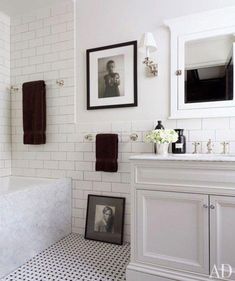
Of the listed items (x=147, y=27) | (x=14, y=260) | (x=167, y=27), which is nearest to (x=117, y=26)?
(x=147, y=27)

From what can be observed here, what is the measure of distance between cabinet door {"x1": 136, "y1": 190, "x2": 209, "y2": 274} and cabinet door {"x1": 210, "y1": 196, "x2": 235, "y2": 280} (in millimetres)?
44

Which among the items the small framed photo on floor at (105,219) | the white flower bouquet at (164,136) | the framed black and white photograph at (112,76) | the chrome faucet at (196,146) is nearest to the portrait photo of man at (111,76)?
the framed black and white photograph at (112,76)

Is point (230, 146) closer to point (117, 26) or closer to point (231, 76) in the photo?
point (231, 76)

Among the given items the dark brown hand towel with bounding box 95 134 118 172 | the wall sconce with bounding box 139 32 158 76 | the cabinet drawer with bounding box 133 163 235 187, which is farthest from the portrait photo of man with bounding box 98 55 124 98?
the cabinet drawer with bounding box 133 163 235 187

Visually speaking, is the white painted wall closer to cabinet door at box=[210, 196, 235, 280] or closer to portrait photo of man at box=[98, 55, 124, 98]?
portrait photo of man at box=[98, 55, 124, 98]

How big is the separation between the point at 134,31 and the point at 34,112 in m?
1.44

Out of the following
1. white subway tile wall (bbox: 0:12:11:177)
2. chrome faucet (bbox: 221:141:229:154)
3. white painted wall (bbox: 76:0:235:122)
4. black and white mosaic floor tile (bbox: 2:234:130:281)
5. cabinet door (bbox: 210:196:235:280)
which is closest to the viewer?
cabinet door (bbox: 210:196:235:280)

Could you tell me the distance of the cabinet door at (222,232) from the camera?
162cm

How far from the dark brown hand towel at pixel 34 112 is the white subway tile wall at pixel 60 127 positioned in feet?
0.29

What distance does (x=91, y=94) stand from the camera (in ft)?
8.88

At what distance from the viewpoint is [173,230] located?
1795 mm

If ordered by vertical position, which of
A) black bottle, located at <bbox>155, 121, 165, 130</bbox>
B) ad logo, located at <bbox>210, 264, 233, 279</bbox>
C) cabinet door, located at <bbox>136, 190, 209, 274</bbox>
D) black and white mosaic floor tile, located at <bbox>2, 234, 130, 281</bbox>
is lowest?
black and white mosaic floor tile, located at <bbox>2, 234, 130, 281</bbox>

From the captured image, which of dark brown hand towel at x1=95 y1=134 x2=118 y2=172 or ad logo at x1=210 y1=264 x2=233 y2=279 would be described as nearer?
ad logo at x1=210 y1=264 x2=233 y2=279

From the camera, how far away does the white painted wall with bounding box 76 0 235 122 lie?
2365 millimetres
